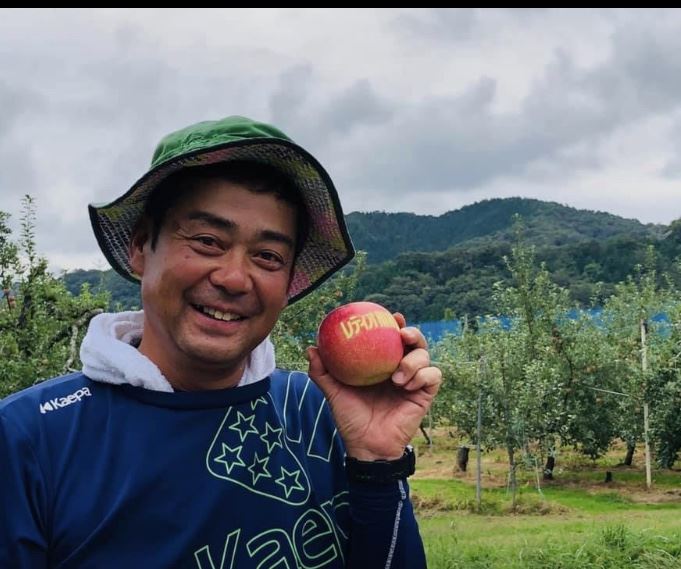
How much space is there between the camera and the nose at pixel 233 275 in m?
1.55

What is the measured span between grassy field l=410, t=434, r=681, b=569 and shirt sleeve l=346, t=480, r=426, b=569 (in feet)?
16.5

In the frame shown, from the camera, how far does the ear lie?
1719mm

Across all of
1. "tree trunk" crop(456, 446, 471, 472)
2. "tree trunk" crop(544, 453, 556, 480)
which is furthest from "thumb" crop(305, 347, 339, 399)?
"tree trunk" crop(456, 446, 471, 472)

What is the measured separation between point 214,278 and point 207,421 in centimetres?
30

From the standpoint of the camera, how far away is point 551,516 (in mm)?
13133

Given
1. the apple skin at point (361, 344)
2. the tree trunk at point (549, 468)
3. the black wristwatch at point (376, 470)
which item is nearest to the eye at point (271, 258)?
the apple skin at point (361, 344)

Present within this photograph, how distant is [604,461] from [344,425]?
20143 millimetres

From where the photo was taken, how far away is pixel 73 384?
1532 mm

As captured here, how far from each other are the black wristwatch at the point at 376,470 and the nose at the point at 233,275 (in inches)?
18.6

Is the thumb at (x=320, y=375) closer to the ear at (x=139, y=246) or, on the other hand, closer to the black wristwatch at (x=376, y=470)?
the black wristwatch at (x=376, y=470)

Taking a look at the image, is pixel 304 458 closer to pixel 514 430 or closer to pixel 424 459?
pixel 514 430

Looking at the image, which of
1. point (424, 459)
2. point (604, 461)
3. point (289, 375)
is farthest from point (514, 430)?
point (289, 375)

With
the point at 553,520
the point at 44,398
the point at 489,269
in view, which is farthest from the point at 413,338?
the point at 489,269

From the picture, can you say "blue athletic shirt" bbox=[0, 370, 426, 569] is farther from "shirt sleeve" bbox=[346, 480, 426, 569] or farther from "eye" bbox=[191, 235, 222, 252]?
"eye" bbox=[191, 235, 222, 252]
